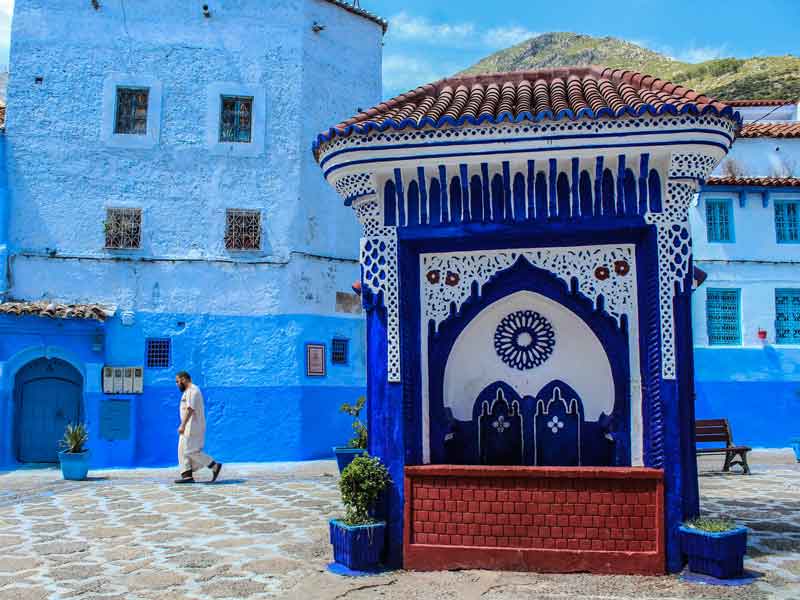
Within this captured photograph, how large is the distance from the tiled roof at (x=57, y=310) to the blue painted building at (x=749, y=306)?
493 inches

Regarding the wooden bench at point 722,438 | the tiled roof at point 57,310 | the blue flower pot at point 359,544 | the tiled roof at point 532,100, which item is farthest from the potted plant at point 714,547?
the tiled roof at point 57,310

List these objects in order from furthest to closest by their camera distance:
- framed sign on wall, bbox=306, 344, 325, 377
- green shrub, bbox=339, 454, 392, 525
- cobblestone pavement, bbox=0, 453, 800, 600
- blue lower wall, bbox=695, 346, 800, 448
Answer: blue lower wall, bbox=695, 346, 800, 448 → framed sign on wall, bbox=306, 344, 325, 377 → green shrub, bbox=339, 454, 392, 525 → cobblestone pavement, bbox=0, 453, 800, 600

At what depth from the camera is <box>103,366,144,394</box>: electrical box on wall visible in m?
14.1

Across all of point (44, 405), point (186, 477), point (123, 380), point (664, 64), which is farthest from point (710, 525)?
point (664, 64)

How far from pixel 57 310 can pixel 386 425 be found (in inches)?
366

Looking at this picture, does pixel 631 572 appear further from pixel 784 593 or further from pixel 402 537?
pixel 402 537

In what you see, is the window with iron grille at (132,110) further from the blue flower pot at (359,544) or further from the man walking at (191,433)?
the blue flower pot at (359,544)

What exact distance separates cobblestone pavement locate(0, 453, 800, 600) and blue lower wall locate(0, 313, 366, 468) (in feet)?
7.53

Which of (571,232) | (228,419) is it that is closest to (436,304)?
(571,232)

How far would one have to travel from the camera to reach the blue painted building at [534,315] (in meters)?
6.27

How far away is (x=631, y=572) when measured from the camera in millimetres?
6160

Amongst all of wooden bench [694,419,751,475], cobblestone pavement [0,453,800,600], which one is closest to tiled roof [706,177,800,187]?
wooden bench [694,419,751,475]

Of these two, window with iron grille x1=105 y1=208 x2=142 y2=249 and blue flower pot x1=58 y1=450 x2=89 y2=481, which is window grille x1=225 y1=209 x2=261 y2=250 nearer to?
window with iron grille x1=105 y1=208 x2=142 y2=249

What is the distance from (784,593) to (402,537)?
303cm
